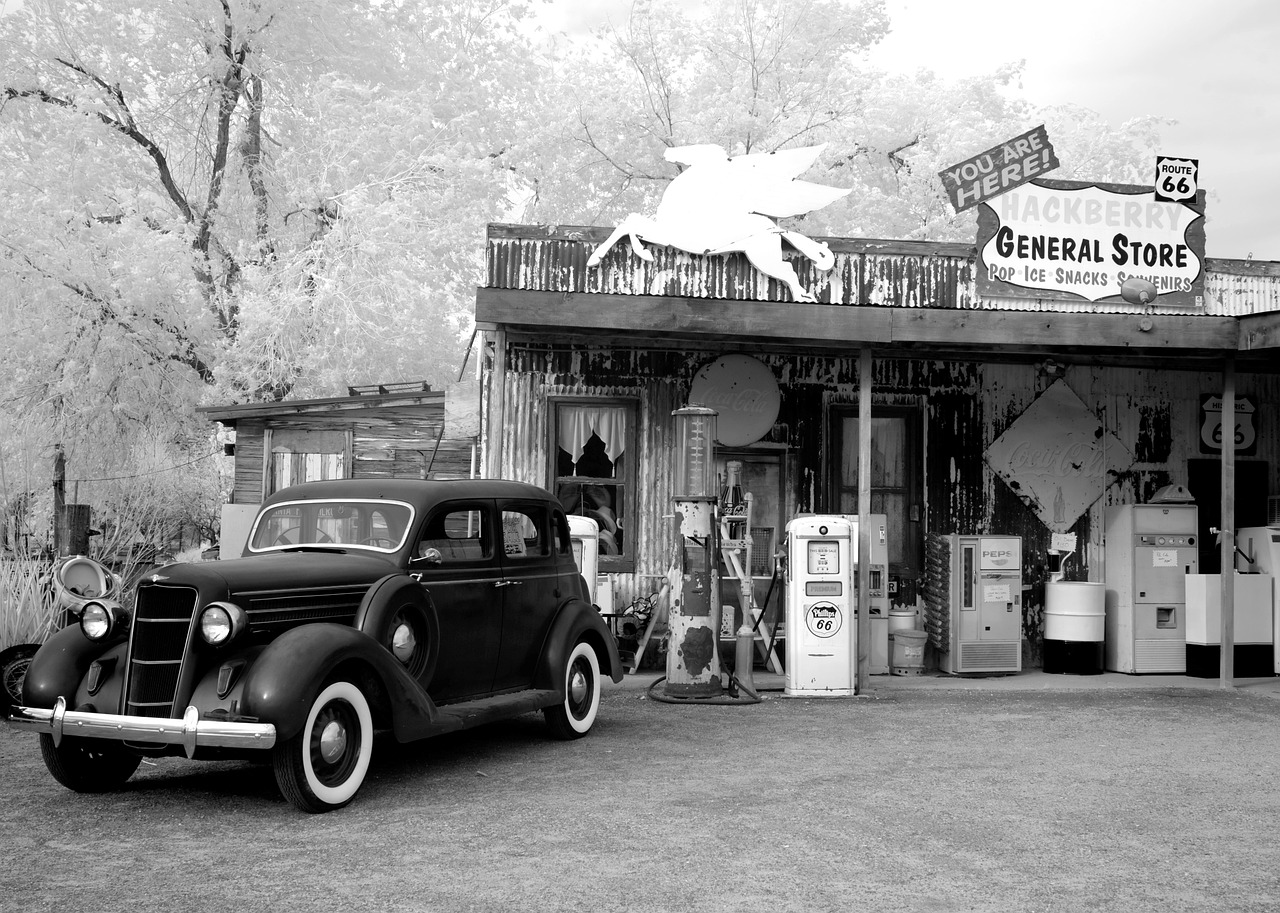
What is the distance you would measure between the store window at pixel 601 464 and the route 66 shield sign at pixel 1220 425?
6.19m

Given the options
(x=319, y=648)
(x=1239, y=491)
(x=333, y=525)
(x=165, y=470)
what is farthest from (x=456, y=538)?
(x=165, y=470)

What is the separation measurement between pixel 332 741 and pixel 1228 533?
8503 mm

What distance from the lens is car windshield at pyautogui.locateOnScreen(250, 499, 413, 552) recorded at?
23.9ft

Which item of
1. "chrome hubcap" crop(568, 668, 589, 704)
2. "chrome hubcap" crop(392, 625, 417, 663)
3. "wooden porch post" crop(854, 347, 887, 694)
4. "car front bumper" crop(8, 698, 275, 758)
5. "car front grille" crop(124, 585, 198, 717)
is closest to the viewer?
"car front bumper" crop(8, 698, 275, 758)

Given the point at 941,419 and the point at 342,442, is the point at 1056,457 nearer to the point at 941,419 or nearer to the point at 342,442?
the point at 941,419

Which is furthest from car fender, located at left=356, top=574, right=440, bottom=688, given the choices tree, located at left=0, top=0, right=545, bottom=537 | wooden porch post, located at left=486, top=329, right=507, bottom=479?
tree, located at left=0, top=0, right=545, bottom=537

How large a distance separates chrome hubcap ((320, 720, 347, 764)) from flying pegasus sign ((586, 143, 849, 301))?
665cm

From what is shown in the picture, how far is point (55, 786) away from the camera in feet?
21.9

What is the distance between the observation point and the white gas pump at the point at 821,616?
10531 mm

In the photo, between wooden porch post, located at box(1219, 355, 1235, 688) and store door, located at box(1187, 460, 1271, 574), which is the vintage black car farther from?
store door, located at box(1187, 460, 1271, 574)

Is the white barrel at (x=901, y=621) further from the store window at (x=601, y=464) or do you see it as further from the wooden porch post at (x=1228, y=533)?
the wooden porch post at (x=1228, y=533)

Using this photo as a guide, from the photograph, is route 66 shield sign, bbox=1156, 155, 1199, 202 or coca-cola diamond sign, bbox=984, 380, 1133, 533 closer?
route 66 shield sign, bbox=1156, 155, 1199, 202

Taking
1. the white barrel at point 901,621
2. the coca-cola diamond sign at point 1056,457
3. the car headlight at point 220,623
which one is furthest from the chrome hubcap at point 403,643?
the coca-cola diamond sign at point 1056,457

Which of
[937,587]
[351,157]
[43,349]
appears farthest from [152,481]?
[937,587]
